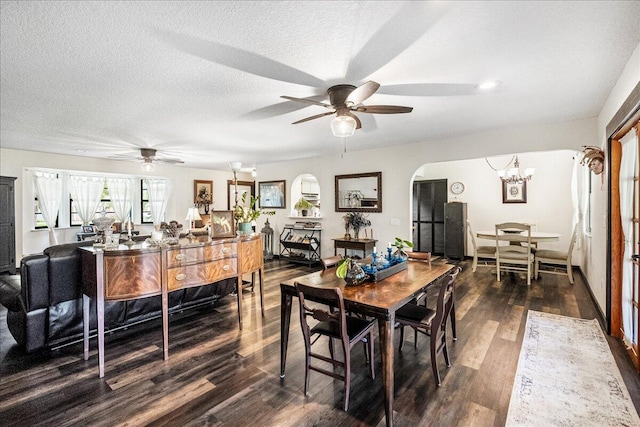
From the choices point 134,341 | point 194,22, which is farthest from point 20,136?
point 194,22

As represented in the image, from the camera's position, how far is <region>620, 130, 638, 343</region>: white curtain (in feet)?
8.58

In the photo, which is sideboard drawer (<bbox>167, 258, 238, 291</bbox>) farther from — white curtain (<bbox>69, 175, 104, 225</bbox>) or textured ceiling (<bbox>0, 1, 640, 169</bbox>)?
white curtain (<bbox>69, 175, 104, 225</bbox>)

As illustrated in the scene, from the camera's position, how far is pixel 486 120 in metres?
3.87

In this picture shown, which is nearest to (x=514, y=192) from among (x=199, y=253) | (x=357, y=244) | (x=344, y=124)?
(x=357, y=244)

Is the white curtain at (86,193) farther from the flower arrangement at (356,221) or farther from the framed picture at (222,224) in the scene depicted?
the flower arrangement at (356,221)

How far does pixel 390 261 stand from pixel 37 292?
323 centimetres

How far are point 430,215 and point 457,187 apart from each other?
3.15 ft

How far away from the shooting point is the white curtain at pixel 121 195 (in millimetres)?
7141

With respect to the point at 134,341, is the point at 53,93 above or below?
above

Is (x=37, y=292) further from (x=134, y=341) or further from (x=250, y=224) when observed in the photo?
(x=250, y=224)

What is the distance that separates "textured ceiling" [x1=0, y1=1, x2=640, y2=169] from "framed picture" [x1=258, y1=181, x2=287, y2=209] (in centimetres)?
344

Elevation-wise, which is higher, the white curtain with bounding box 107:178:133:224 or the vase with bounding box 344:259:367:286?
the white curtain with bounding box 107:178:133:224

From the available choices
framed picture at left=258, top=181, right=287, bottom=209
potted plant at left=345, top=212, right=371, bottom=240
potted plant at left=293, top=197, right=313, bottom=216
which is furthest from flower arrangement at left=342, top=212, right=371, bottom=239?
framed picture at left=258, top=181, right=287, bottom=209

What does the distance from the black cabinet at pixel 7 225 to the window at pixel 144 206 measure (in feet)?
7.88
